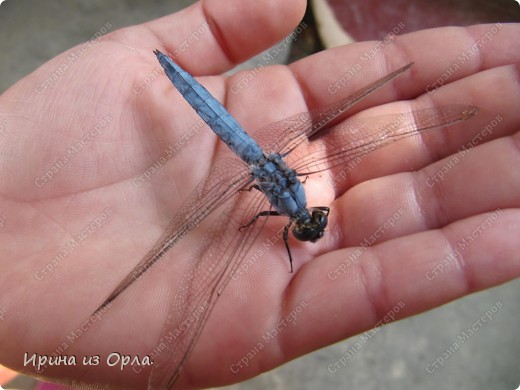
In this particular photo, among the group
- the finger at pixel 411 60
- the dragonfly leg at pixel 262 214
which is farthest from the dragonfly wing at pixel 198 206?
the finger at pixel 411 60

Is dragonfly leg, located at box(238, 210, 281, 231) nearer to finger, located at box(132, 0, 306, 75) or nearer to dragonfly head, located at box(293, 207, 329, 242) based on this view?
dragonfly head, located at box(293, 207, 329, 242)

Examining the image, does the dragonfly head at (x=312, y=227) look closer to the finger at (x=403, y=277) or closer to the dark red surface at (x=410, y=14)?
the finger at (x=403, y=277)

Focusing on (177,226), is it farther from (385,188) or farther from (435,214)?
(435,214)

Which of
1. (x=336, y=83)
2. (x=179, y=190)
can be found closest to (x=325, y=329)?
(x=179, y=190)

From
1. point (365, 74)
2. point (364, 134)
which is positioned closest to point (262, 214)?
point (364, 134)

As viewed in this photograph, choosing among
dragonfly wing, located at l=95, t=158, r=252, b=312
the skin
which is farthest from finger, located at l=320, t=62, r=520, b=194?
dragonfly wing, located at l=95, t=158, r=252, b=312

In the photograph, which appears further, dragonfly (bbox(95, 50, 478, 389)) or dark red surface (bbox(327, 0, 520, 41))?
dark red surface (bbox(327, 0, 520, 41))
